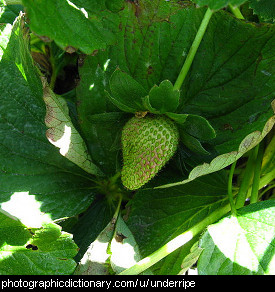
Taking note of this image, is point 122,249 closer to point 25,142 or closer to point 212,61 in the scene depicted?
point 25,142

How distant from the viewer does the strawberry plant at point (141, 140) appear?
0.70 metres

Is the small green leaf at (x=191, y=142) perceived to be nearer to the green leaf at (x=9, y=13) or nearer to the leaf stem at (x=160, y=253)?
the leaf stem at (x=160, y=253)

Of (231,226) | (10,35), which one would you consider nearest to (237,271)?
(231,226)

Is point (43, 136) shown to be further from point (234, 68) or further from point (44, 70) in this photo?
point (234, 68)

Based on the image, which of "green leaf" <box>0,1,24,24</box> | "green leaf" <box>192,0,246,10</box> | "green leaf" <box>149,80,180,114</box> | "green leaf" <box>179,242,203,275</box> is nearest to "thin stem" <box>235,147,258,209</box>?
"green leaf" <box>179,242,203,275</box>

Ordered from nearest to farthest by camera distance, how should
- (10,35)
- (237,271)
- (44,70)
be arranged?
(237,271) < (10,35) < (44,70)

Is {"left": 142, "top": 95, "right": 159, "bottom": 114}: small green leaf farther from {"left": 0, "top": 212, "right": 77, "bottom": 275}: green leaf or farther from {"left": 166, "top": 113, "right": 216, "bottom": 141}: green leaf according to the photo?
{"left": 0, "top": 212, "right": 77, "bottom": 275}: green leaf

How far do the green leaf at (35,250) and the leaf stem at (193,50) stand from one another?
1.11 feet

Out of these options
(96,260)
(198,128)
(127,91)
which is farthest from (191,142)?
(96,260)

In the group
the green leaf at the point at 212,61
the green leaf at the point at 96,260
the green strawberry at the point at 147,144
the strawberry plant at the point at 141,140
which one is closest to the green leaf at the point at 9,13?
the strawberry plant at the point at 141,140

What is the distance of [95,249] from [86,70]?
331mm

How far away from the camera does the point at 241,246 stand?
685 mm

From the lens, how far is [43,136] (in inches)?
33.0

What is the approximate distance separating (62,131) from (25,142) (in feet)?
0.39
